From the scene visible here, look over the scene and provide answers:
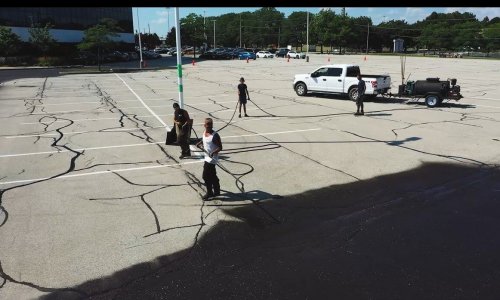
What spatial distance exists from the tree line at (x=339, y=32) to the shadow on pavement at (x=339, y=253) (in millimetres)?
79446

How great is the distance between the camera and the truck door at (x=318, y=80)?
2197 cm

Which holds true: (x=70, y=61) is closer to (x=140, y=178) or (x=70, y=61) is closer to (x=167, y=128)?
(x=167, y=128)

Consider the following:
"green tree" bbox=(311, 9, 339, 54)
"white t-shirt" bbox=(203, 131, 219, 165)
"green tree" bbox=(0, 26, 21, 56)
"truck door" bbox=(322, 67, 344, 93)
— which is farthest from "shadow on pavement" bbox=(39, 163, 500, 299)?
"green tree" bbox=(311, 9, 339, 54)

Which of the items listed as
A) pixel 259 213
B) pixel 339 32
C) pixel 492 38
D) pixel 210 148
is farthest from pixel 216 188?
Result: pixel 492 38

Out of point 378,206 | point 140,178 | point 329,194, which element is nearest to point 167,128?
point 140,178

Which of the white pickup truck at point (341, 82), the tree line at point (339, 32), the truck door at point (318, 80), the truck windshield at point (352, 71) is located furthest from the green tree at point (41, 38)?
the truck windshield at point (352, 71)

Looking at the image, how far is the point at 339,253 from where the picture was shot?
5875mm

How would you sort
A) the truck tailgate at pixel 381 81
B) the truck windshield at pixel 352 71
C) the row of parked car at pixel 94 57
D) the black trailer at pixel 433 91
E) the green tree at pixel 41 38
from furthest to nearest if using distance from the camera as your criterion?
the row of parked car at pixel 94 57, the green tree at pixel 41 38, the truck windshield at pixel 352 71, the truck tailgate at pixel 381 81, the black trailer at pixel 433 91

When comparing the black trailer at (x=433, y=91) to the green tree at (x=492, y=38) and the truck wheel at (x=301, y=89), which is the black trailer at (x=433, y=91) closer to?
the truck wheel at (x=301, y=89)

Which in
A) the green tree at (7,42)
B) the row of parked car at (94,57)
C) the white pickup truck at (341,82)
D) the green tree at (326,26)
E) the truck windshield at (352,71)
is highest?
the green tree at (326,26)

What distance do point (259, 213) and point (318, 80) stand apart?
1607cm

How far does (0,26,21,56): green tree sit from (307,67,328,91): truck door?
47.5m

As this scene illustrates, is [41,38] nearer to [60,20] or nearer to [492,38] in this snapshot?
[60,20]
